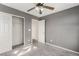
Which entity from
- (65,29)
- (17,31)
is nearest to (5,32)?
(17,31)

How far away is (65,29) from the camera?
326 cm

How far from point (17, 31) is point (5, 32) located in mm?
1375

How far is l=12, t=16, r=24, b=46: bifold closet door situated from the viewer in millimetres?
3959

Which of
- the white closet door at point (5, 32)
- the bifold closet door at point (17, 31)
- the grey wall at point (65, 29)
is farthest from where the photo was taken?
the bifold closet door at point (17, 31)

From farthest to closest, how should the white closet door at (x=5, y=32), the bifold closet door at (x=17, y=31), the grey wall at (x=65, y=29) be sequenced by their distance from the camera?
1. the bifold closet door at (x=17, y=31)
2. the grey wall at (x=65, y=29)
3. the white closet door at (x=5, y=32)

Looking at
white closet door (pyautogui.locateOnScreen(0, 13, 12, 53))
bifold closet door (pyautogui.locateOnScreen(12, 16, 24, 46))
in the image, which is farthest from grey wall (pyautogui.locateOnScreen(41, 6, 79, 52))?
white closet door (pyautogui.locateOnScreen(0, 13, 12, 53))

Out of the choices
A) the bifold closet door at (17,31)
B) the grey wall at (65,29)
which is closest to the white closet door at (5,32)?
the bifold closet door at (17,31)

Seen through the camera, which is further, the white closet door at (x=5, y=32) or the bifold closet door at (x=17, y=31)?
the bifold closet door at (x=17, y=31)

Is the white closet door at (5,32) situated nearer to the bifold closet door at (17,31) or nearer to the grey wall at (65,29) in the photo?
the bifold closet door at (17,31)

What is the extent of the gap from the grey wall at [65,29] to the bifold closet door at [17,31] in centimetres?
235

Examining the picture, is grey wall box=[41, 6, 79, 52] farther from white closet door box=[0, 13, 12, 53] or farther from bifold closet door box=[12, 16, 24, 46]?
white closet door box=[0, 13, 12, 53]

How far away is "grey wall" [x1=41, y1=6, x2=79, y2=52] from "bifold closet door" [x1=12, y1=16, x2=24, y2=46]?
235cm

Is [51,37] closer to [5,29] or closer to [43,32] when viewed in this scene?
[43,32]

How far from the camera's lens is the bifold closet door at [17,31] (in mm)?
3959
